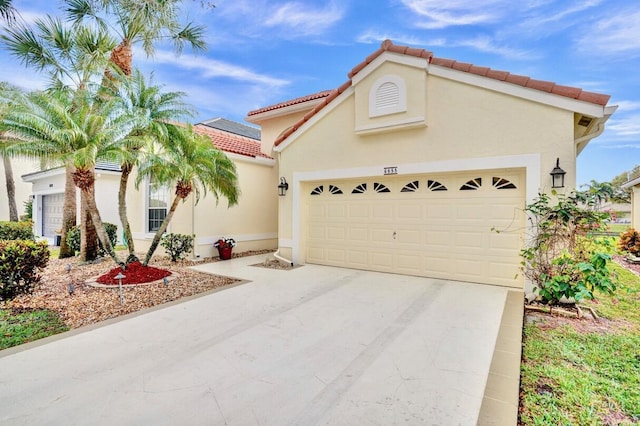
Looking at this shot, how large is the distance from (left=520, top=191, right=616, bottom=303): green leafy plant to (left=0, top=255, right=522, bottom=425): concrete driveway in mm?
1087

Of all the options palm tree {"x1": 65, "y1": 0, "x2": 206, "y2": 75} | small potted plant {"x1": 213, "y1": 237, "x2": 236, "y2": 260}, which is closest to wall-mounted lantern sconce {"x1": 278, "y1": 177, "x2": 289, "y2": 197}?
small potted plant {"x1": 213, "y1": 237, "x2": 236, "y2": 260}

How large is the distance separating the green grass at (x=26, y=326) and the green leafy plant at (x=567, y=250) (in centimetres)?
891

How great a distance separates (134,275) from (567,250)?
10.0 meters

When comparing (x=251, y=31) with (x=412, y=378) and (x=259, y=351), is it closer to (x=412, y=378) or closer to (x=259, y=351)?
(x=259, y=351)

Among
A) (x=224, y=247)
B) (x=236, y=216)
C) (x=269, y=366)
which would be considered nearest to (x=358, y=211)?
(x=224, y=247)

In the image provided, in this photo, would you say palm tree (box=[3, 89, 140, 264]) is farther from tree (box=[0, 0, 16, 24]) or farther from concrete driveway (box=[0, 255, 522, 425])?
tree (box=[0, 0, 16, 24])

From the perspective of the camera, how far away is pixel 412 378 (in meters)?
3.56

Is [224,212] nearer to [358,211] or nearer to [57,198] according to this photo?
[358,211]

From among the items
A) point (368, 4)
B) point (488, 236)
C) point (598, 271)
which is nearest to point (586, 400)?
point (598, 271)

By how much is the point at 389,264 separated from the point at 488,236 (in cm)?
279

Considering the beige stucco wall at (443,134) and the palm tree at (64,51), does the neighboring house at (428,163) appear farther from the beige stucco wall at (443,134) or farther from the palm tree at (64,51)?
the palm tree at (64,51)

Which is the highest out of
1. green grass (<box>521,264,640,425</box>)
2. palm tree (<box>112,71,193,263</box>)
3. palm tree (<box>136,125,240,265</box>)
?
palm tree (<box>112,71,193,263</box>)

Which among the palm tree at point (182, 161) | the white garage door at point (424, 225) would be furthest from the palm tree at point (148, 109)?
the white garage door at point (424, 225)

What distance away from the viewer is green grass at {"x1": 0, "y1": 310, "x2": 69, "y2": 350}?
4.65 m
